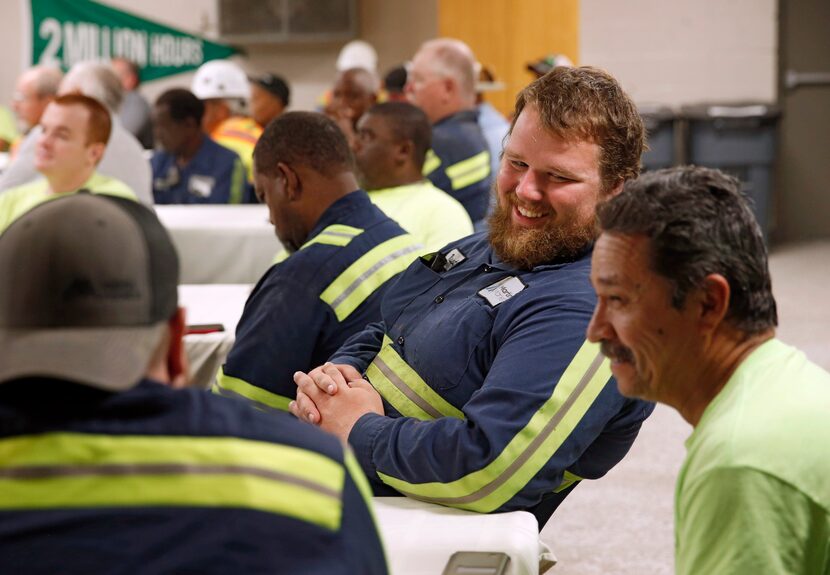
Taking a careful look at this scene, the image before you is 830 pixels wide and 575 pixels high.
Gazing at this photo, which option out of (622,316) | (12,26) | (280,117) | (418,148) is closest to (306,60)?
(12,26)

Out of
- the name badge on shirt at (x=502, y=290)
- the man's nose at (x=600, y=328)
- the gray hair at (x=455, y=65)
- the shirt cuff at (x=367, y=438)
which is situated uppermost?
the gray hair at (x=455, y=65)

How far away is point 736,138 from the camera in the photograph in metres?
9.94

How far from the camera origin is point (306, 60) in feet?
39.3

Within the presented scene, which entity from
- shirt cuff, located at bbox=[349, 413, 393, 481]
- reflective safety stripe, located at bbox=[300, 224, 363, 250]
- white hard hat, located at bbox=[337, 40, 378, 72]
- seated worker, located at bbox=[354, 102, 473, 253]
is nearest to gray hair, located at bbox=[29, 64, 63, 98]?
white hard hat, located at bbox=[337, 40, 378, 72]

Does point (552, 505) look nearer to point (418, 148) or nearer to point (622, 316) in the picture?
point (622, 316)

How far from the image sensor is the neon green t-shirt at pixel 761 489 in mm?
1264

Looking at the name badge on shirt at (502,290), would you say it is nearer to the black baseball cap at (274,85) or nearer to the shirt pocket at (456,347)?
the shirt pocket at (456,347)

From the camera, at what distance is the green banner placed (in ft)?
37.4

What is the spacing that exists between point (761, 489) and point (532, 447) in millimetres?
595

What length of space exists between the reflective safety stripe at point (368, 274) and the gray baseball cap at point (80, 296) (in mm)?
1719

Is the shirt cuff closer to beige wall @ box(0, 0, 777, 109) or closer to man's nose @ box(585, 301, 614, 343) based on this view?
man's nose @ box(585, 301, 614, 343)

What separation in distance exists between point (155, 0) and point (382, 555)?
38.7 feet

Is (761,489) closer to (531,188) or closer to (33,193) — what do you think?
(531,188)

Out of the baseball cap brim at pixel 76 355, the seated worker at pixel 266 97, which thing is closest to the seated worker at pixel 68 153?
the seated worker at pixel 266 97
